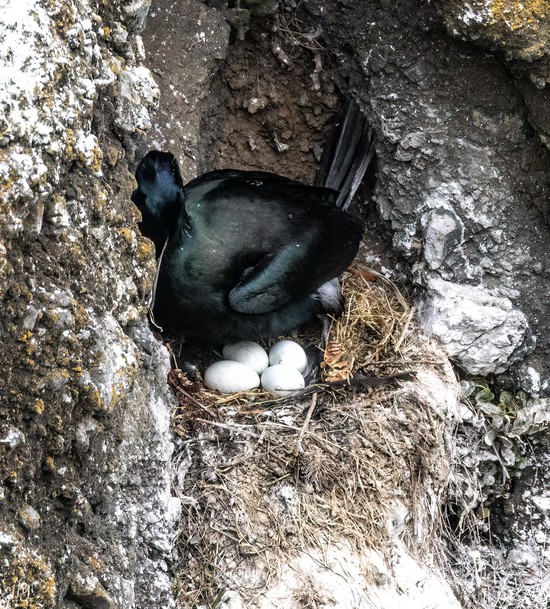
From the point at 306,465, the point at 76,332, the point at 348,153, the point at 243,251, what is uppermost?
the point at 348,153

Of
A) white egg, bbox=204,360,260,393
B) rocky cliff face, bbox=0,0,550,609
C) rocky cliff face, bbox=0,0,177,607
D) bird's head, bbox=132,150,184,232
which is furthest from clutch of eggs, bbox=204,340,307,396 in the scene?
rocky cliff face, bbox=0,0,177,607

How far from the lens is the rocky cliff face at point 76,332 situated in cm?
228

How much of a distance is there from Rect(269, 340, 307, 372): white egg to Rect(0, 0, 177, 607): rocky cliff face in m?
1.23

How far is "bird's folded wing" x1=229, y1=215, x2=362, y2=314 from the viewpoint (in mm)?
4141

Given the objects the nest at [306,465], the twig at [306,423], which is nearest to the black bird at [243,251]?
the nest at [306,465]

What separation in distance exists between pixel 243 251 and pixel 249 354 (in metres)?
0.46

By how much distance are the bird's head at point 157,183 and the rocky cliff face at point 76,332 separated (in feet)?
2.35

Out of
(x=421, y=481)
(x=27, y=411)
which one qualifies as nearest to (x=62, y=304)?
(x=27, y=411)

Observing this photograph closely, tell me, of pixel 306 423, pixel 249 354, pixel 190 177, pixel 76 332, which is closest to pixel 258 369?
pixel 249 354

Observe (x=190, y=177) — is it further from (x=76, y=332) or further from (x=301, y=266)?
(x=76, y=332)

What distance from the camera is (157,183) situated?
152 inches

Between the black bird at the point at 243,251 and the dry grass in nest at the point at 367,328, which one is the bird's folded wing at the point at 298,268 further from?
Answer: the dry grass in nest at the point at 367,328

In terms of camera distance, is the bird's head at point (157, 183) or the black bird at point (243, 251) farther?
the black bird at point (243, 251)

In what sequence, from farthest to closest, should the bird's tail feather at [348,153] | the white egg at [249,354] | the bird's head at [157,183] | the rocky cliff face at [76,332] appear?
the bird's tail feather at [348,153], the white egg at [249,354], the bird's head at [157,183], the rocky cliff face at [76,332]
